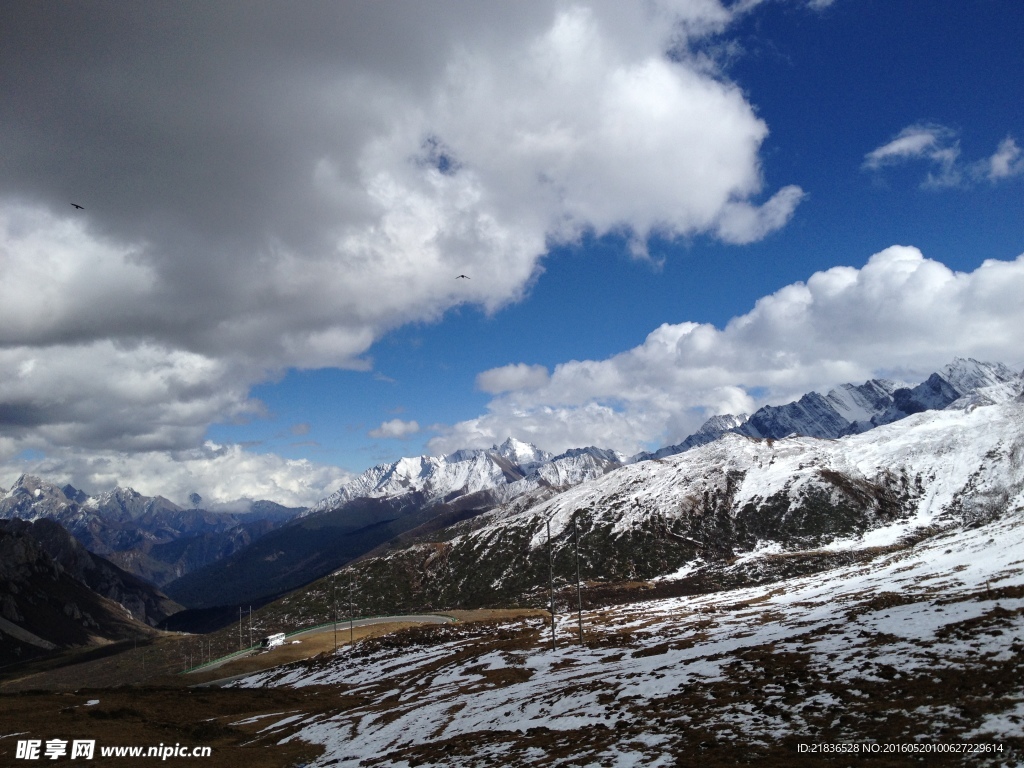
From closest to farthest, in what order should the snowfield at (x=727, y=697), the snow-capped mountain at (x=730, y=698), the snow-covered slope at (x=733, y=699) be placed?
the snow-covered slope at (x=733, y=699) → the snow-capped mountain at (x=730, y=698) → the snowfield at (x=727, y=697)

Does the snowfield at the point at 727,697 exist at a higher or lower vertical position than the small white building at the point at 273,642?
higher

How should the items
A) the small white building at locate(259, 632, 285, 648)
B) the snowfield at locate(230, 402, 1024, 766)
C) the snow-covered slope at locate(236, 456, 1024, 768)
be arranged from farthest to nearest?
the small white building at locate(259, 632, 285, 648) → the snowfield at locate(230, 402, 1024, 766) → the snow-covered slope at locate(236, 456, 1024, 768)

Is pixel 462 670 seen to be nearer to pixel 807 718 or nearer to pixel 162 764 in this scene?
pixel 162 764

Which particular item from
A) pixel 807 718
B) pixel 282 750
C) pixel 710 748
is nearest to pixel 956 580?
pixel 807 718

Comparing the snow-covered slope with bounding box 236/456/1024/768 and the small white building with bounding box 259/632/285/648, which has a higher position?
the snow-covered slope with bounding box 236/456/1024/768

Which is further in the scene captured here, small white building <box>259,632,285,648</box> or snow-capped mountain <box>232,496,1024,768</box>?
small white building <box>259,632,285,648</box>

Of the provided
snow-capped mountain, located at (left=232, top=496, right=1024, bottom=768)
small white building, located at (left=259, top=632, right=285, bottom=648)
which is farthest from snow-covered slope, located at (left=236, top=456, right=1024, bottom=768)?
small white building, located at (left=259, top=632, right=285, bottom=648)

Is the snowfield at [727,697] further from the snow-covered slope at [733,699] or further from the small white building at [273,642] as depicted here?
the small white building at [273,642]

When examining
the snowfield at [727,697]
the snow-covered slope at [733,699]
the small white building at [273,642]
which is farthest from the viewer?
the small white building at [273,642]

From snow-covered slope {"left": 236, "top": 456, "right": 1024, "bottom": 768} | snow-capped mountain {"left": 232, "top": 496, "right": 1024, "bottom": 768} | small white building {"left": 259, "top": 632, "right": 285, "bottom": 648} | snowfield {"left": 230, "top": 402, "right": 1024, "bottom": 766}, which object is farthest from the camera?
small white building {"left": 259, "top": 632, "right": 285, "bottom": 648}

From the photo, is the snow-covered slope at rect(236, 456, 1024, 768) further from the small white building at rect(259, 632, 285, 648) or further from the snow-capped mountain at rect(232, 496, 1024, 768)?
the small white building at rect(259, 632, 285, 648)

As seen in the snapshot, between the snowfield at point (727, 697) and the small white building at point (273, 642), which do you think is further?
the small white building at point (273, 642)

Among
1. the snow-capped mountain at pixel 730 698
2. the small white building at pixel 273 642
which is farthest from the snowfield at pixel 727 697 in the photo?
the small white building at pixel 273 642

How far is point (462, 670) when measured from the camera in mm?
68688
